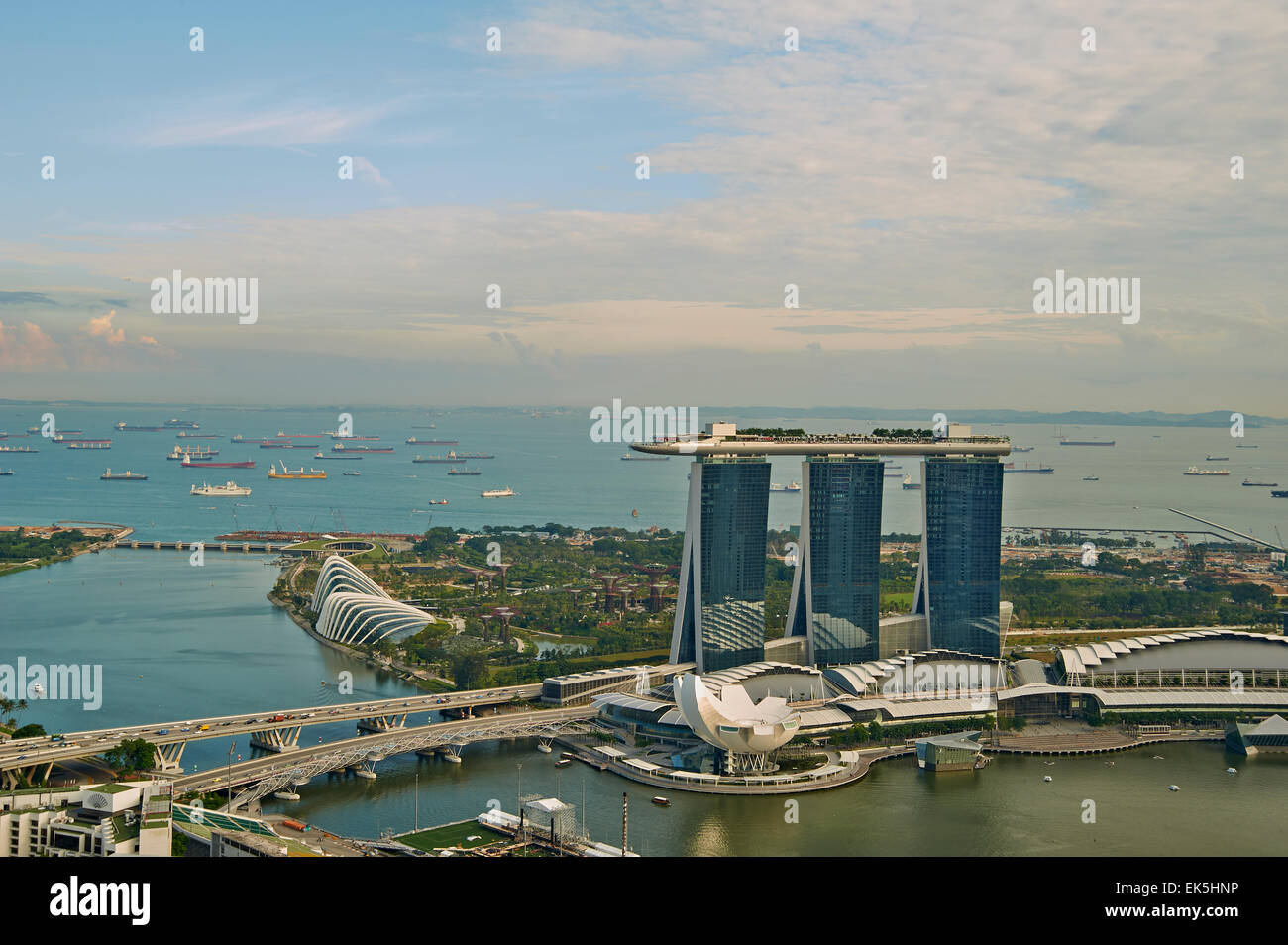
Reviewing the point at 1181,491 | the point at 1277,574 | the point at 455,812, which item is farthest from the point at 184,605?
the point at 1181,491

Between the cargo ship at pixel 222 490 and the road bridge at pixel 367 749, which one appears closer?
the road bridge at pixel 367 749

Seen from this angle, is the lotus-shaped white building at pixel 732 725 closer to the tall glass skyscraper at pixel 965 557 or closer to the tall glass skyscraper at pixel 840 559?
the tall glass skyscraper at pixel 840 559

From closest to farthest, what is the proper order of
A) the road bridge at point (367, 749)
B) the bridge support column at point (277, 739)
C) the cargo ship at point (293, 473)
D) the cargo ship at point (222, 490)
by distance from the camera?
the road bridge at point (367, 749) → the bridge support column at point (277, 739) → the cargo ship at point (222, 490) → the cargo ship at point (293, 473)

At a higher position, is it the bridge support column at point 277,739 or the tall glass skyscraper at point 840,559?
the tall glass skyscraper at point 840,559

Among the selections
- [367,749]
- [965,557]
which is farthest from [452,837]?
[965,557]

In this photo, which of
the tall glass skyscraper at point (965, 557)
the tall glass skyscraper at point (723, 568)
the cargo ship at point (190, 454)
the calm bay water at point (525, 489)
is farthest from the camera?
the cargo ship at point (190, 454)

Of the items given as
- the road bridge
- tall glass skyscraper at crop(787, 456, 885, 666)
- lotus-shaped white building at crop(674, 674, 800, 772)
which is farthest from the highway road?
tall glass skyscraper at crop(787, 456, 885, 666)

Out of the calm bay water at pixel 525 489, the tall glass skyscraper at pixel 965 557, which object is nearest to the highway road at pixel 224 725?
the tall glass skyscraper at pixel 965 557

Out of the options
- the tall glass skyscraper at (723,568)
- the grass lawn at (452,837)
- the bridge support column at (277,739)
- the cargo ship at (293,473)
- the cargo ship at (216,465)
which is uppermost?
the cargo ship at (216,465)
